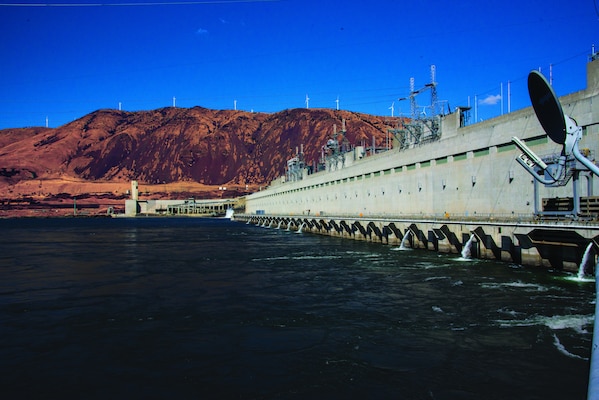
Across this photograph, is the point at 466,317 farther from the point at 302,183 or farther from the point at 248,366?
the point at 302,183

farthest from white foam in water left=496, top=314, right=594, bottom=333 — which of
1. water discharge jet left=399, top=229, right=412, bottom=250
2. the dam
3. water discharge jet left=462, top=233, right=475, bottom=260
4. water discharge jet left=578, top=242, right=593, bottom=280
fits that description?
water discharge jet left=399, top=229, right=412, bottom=250

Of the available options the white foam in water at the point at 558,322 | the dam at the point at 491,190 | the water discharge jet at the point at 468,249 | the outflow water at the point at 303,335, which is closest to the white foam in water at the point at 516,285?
the outflow water at the point at 303,335

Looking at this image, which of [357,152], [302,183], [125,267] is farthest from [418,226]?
[302,183]

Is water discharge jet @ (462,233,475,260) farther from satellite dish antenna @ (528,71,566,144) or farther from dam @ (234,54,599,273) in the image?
satellite dish antenna @ (528,71,566,144)

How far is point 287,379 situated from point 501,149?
27.7 m

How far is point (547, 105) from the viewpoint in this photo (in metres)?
22.0

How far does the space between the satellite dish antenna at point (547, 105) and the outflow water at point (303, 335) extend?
7288 millimetres

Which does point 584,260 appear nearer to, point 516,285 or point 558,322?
point 516,285

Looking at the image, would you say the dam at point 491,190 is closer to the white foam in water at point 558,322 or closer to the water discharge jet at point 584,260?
the water discharge jet at point 584,260

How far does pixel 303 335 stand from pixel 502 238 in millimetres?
19770

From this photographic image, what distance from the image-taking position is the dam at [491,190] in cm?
2484

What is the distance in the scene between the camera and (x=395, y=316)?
17109 mm

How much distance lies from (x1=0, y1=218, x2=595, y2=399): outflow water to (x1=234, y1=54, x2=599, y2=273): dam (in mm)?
2356

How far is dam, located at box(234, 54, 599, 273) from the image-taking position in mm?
24844
